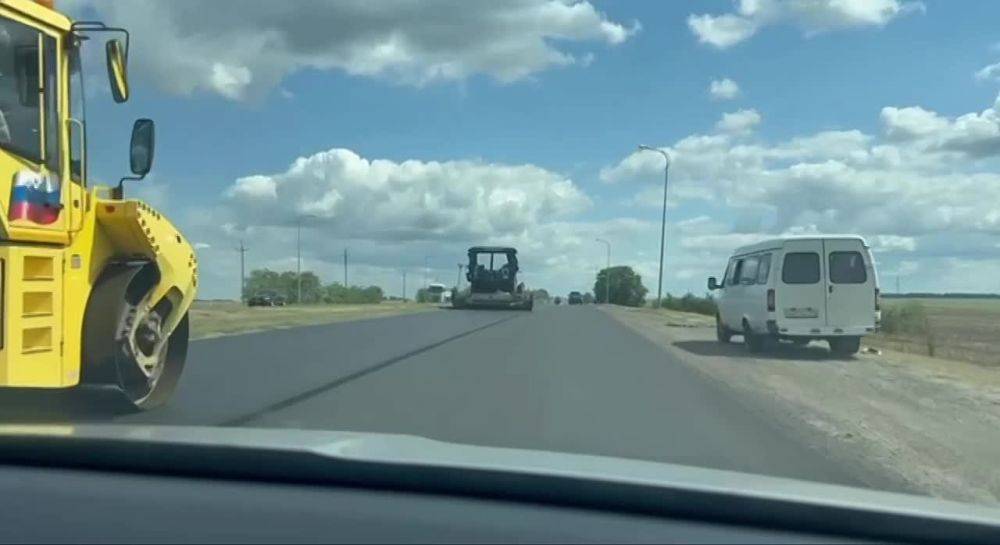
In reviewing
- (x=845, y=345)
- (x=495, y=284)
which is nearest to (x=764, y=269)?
(x=845, y=345)

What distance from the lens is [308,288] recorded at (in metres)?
124

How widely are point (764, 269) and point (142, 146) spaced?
54.3ft

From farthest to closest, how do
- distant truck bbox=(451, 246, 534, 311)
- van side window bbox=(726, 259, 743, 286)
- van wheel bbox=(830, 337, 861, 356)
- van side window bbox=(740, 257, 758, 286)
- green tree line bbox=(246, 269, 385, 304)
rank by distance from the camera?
green tree line bbox=(246, 269, 385, 304)
distant truck bbox=(451, 246, 534, 311)
van side window bbox=(726, 259, 743, 286)
van side window bbox=(740, 257, 758, 286)
van wheel bbox=(830, 337, 861, 356)

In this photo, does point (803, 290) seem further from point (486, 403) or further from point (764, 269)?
point (486, 403)

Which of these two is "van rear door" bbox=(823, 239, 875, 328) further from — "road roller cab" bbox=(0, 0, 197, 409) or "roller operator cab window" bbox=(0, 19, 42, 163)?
"roller operator cab window" bbox=(0, 19, 42, 163)

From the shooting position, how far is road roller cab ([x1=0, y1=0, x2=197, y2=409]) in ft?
29.1

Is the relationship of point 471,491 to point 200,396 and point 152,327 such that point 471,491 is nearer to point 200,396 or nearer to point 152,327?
point 152,327

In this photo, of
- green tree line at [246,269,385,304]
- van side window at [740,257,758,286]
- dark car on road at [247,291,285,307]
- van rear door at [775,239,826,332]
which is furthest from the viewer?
green tree line at [246,269,385,304]

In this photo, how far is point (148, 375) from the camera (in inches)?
441

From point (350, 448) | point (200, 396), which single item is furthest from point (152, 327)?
point (350, 448)

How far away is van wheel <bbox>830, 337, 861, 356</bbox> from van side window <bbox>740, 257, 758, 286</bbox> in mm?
2037

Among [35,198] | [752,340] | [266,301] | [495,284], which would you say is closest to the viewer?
[35,198]

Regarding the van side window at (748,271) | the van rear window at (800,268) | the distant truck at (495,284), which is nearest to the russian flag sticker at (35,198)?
the van rear window at (800,268)

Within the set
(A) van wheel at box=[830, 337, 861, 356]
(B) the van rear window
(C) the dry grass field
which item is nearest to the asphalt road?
(B) the van rear window
